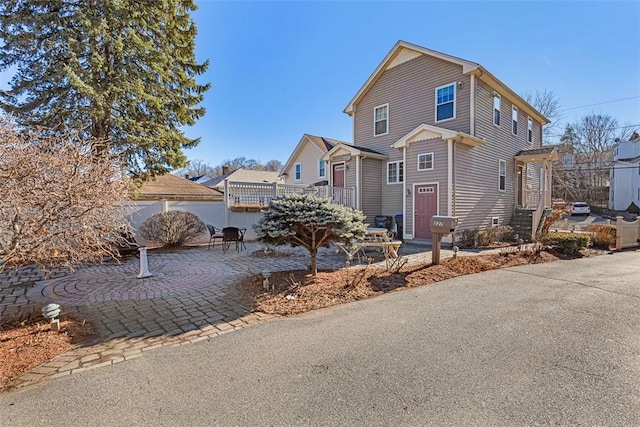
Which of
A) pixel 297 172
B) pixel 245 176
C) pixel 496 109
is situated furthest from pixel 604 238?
pixel 245 176

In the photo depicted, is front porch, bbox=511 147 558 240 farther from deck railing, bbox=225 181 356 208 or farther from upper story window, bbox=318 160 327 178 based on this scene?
Result: upper story window, bbox=318 160 327 178

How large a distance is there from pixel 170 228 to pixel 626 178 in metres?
44.8

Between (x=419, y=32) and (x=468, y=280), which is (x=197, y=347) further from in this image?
(x=419, y=32)

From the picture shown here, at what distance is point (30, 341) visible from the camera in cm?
355

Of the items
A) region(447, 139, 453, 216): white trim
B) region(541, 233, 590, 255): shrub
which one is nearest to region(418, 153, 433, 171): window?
region(447, 139, 453, 216): white trim

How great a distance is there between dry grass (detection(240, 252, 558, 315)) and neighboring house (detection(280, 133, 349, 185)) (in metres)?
14.8

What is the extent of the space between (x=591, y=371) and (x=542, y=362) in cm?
41

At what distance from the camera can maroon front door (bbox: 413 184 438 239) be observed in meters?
12.2

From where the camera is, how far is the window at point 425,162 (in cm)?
1234

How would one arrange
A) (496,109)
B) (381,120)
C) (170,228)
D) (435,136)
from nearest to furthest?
(170,228), (435,136), (496,109), (381,120)

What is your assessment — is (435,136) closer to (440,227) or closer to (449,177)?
(449,177)

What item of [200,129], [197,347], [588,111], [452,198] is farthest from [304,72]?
[588,111]

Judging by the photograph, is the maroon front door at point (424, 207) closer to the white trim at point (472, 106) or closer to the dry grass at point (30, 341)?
the white trim at point (472, 106)

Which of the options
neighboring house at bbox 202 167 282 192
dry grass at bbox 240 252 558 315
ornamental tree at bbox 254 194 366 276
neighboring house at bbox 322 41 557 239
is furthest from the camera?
neighboring house at bbox 202 167 282 192
